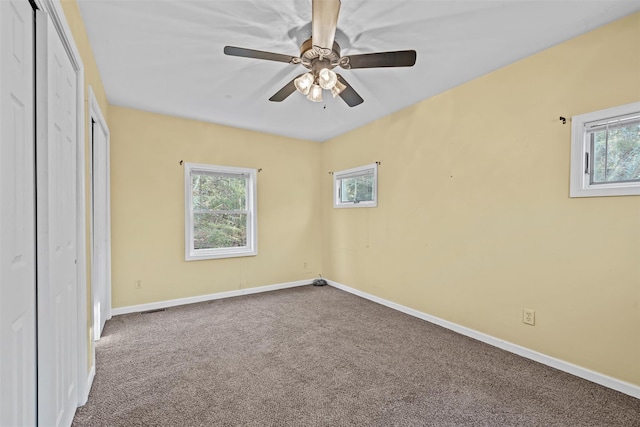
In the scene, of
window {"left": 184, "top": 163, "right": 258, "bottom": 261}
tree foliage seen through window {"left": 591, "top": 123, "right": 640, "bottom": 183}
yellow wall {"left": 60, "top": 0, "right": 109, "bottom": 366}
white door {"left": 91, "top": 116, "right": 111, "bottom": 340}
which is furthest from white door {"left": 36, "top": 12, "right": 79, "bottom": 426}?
tree foliage seen through window {"left": 591, "top": 123, "right": 640, "bottom": 183}

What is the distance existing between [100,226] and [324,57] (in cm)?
274

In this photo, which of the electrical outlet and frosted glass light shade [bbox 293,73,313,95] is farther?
the electrical outlet

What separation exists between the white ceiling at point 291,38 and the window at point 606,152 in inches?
18.5

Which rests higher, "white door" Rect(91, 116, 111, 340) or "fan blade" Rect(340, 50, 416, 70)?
"fan blade" Rect(340, 50, 416, 70)

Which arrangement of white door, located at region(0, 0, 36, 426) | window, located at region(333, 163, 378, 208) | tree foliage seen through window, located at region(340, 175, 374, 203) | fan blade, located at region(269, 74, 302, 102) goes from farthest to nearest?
1. tree foliage seen through window, located at region(340, 175, 374, 203)
2. window, located at region(333, 163, 378, 208)
3. fan blade, located at region(269, 74, 302, 102)
4. white door, located at region(0, 0, 36, 426)

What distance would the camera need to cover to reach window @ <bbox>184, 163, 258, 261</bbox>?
3922 millimetres

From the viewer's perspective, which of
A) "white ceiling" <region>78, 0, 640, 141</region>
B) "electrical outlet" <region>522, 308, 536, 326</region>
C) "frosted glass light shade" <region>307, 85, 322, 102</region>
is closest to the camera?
"white ceiling" <region>78, 0, 640, 141</region>

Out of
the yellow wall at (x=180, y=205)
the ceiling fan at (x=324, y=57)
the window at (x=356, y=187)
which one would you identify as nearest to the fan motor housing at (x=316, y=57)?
the ceiling fan at (x=324, y=57)

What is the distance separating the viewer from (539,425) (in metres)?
1.67

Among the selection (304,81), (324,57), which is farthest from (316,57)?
(304,81)

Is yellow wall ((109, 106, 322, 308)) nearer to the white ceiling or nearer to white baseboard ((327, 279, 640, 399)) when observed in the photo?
the white ceiling

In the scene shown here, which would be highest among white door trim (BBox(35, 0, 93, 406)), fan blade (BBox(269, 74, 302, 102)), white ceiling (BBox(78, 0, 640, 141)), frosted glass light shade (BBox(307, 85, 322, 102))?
white ceiling (BBox(78, 0, 640, 141))

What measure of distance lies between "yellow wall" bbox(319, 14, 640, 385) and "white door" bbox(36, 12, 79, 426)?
313cm

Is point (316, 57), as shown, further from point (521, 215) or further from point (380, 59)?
point (521, 215)
